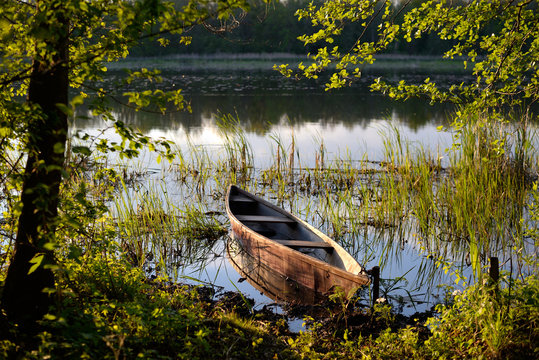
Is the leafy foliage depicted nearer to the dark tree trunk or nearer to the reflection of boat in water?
the reflection of boat in water

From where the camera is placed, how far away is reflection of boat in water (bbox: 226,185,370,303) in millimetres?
5020

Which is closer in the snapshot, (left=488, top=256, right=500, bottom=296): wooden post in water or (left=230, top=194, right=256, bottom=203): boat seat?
(left=488, top=256, right=500, bottom=296): wooden post in water

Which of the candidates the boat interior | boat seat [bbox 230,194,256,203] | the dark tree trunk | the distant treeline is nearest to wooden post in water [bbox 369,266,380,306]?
the boat interior

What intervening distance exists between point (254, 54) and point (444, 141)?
34.7 metres

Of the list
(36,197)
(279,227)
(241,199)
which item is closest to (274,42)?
(241,199)

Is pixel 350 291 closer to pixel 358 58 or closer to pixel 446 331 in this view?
pixel 446 331

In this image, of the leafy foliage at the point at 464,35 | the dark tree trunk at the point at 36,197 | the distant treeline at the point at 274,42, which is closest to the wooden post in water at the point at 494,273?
the leafy foliage at the point at 464,35

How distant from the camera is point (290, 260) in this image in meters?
5.51

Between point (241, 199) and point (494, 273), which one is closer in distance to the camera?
point (494, 273)

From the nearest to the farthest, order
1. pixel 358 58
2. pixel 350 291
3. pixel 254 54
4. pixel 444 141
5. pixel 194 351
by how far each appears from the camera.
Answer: pixel 194 351 → pixel 350 291 → pixel 358 58 → pixel 444 141 → pixel 254 54

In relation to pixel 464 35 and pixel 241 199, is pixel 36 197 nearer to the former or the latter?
pixel 464 35

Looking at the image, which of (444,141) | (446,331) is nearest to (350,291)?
(446,331)

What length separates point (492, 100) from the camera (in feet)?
18.4

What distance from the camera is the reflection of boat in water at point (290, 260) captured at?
502cm
